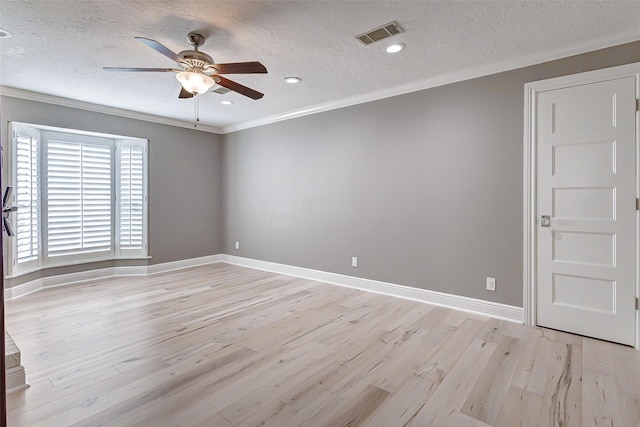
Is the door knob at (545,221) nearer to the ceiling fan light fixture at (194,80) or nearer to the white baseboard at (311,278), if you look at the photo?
the white baseboard at (311,278)

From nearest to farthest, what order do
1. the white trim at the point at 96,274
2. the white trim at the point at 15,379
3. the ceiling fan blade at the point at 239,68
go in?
the white trim at the point at 15,379 < the ceiling fan blade at the point at 239,68 < the white trim at the point at 96,274

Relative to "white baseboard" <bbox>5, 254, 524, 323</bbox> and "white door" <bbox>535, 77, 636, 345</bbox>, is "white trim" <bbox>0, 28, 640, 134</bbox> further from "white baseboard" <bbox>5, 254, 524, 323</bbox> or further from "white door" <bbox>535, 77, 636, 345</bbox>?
"white baseboard" <bbox>5, 254, 524, 323</bbox>

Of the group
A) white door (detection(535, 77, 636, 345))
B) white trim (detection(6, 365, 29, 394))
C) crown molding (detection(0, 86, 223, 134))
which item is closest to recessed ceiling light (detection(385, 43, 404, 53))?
white door (detection(535, 77, 636, 345))

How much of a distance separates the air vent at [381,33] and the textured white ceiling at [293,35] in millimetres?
57

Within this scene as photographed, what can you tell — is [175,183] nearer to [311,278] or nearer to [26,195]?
[26,195]

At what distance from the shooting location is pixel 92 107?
188 inches

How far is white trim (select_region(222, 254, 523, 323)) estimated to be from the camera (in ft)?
11.3

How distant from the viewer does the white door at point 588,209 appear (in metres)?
2.82

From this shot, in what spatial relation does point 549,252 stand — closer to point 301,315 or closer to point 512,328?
point 512,328

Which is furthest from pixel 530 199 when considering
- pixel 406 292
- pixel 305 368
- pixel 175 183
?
pixel 175 183

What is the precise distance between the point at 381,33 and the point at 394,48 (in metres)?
0.31

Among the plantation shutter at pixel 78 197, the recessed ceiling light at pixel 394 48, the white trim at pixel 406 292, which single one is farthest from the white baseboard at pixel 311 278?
the recessed ceiling light at pixel 394 48

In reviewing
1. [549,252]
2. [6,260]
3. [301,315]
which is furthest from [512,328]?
[6,260]

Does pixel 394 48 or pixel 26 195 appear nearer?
pixel 394 48
